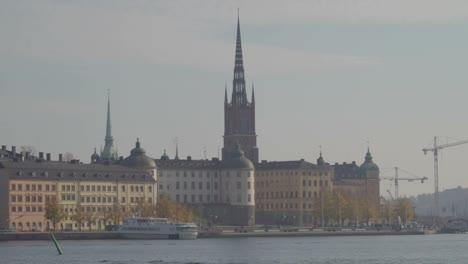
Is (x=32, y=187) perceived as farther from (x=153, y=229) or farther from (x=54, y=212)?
(x=153, y=229)

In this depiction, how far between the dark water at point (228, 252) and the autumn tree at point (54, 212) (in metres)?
10.8

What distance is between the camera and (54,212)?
7441 inches

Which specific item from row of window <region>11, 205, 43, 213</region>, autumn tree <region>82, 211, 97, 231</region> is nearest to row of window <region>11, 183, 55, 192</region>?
row of window <region>11, 205, 43, 213</region>

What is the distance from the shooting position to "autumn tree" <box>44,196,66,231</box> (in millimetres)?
189250

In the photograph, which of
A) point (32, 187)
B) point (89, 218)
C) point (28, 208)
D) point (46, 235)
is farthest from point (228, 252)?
point (32, 187)

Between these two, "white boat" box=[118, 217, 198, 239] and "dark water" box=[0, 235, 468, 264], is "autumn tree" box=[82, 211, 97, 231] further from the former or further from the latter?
"dark water" box=[0, 235, 468, 264]

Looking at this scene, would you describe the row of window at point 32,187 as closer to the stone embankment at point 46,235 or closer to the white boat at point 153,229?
the white boat at point 153,229

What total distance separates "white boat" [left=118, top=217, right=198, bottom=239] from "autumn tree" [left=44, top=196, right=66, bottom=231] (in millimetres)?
7668

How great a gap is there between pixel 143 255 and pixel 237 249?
55.6ft

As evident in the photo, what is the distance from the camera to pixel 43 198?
196125mm

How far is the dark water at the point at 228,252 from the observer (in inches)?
5079

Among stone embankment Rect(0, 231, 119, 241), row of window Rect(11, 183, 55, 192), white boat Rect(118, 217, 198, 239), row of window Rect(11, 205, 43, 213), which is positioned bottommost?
stone embankment Rect(0, 231, 119, 241)

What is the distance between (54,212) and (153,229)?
41.2 feet

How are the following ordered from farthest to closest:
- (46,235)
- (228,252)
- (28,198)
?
1. (28,198)
2. (46,235)
3. (228,252)
